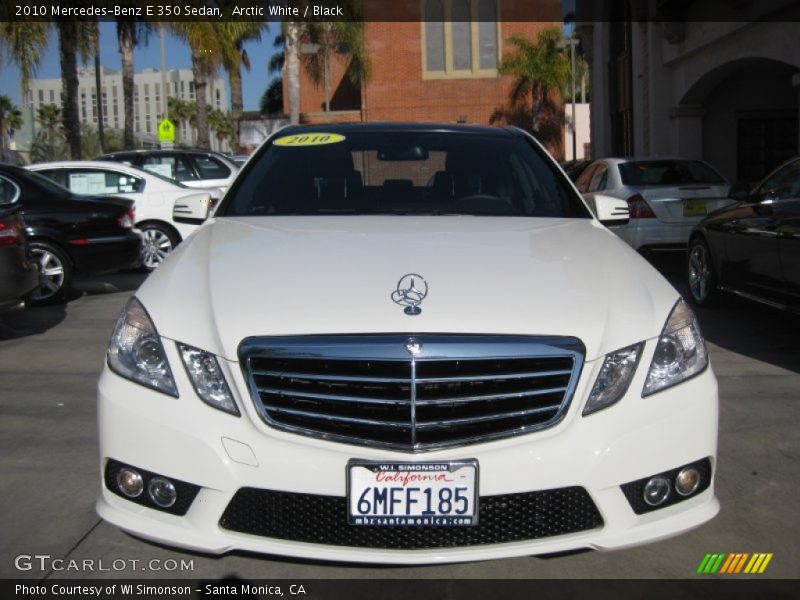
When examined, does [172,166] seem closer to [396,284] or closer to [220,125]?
[396,284]

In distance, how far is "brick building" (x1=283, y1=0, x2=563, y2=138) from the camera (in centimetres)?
4628

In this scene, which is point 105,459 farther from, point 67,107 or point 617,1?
point 617,1

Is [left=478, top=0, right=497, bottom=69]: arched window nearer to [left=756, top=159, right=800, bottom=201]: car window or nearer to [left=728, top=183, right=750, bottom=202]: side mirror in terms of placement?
[left=728, top=183, right=750, bottom=202]: side mirror

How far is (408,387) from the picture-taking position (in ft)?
8.44

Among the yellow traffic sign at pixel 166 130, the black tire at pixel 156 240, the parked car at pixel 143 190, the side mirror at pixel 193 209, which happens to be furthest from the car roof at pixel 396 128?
the yellow traffic sign at pixel 166 130

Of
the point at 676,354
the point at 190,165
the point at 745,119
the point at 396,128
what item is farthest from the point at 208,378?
the point at 745,119

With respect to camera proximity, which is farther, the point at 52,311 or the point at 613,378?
the point at 52,311

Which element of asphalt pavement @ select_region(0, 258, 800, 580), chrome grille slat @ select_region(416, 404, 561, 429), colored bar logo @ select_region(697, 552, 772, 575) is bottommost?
colored bar logo @ select_region(697, 552, 772, 575)

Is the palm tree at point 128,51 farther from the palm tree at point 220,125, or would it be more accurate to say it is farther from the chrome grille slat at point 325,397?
the palm tree at point 220,125

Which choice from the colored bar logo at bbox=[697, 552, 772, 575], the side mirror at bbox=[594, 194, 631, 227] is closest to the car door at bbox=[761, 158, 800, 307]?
the side mirror at bbox=[594, 194, 631, 227]

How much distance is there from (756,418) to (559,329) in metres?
2.73

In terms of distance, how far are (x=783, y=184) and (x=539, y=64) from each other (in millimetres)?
39685

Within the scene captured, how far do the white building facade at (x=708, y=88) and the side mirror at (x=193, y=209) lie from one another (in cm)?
1290

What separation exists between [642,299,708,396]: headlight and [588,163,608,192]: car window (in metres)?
8.68
